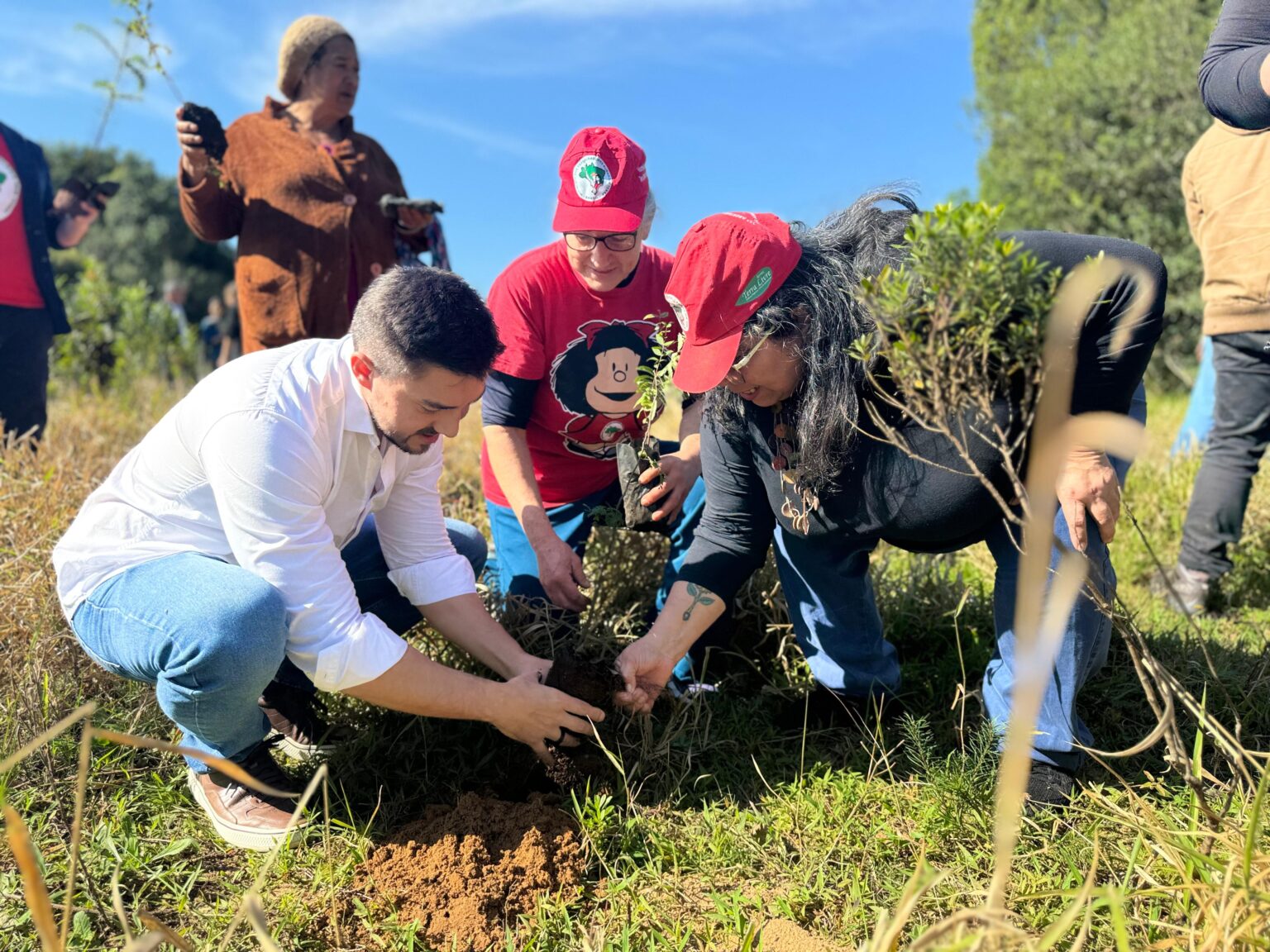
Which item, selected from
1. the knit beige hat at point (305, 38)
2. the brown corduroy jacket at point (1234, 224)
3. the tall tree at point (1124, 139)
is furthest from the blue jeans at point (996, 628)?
the tall tree at point (1124, 139)

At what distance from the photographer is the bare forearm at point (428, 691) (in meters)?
2.14

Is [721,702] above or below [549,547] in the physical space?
below

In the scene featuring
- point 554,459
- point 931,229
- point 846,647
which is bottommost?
point 846,647

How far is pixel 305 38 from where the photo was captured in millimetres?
3717

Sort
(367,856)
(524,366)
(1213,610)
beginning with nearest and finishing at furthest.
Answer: (367,856), (524,366), (1213,610)

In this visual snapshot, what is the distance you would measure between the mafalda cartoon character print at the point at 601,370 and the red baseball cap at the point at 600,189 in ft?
1.22

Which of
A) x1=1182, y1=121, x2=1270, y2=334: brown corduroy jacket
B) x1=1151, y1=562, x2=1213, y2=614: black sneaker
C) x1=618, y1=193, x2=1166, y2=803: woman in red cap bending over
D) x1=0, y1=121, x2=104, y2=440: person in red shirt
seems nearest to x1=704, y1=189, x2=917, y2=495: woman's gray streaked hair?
x1=618, y1=193, x2=1166, y2=803: woman in red cap bending over

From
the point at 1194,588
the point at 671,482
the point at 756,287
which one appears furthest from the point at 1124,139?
the point at 756,287

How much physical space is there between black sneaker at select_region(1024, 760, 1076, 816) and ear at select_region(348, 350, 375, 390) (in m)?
1.85

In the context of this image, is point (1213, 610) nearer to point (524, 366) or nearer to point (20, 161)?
point (524, 366)

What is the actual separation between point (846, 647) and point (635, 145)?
1.67 metres

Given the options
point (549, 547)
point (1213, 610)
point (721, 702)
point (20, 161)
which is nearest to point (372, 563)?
point (549, 547)

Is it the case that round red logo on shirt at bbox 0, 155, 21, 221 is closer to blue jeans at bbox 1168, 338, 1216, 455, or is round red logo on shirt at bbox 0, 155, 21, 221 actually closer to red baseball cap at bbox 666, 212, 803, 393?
red baseball cap at bbox 666, 212, 803, 393

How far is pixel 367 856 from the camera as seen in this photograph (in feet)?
7.16
